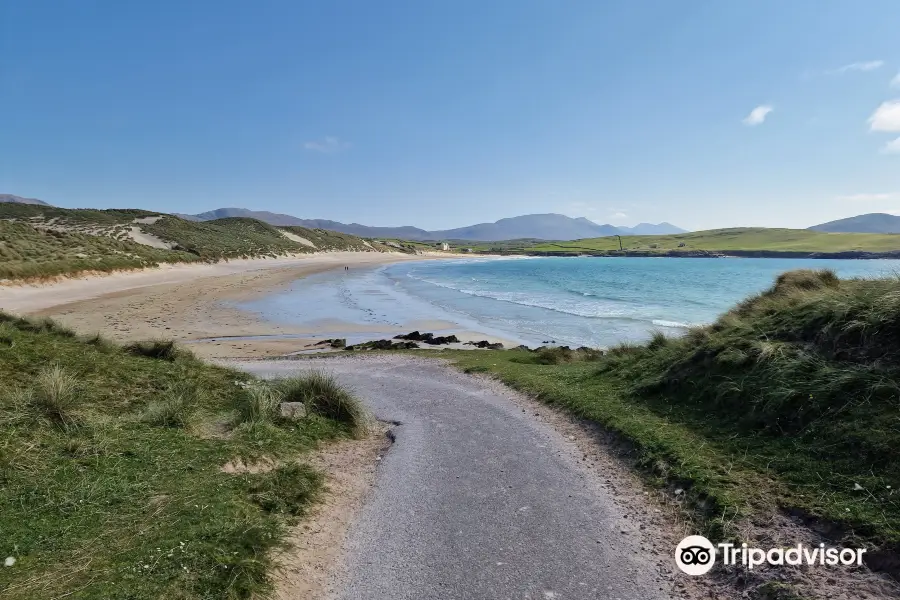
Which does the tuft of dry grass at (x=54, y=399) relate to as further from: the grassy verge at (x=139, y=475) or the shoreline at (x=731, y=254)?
the shoreline at (x=731, y=254)

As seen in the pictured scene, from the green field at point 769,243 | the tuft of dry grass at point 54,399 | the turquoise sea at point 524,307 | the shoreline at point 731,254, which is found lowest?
the turquoise sea at point 524,307

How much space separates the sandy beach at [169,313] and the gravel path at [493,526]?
1307 cm

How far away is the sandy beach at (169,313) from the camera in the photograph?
848 inches

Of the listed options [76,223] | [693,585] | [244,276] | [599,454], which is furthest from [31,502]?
[76,223]

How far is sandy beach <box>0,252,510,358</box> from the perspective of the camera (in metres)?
21.5

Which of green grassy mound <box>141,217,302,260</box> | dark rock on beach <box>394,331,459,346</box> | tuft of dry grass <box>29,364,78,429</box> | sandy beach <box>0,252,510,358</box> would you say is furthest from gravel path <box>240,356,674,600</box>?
green grassy mound <box>141,217,302,260</box>

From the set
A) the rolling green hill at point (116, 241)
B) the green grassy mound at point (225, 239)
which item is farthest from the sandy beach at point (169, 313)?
the green grassy mound at point (225, 239)

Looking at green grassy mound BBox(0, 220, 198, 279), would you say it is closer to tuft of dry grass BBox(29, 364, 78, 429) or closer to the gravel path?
tuft of dry grass BBox(29, 364, 78, 429)

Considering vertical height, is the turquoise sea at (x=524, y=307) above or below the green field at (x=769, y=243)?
below

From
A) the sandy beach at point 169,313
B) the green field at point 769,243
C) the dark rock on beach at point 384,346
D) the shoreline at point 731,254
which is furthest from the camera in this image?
the green field at point 769,243

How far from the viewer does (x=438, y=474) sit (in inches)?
281

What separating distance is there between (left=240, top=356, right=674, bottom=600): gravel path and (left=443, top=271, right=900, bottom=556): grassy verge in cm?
107

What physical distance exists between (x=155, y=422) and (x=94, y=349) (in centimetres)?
436

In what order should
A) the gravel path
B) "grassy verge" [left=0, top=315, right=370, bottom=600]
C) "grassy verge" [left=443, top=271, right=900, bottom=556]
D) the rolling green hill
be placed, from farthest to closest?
the rolling green hill, "grassy verge" [left=443, top=271, right=900, bottom=556], the gravel path, "grassy verge" [left=0, top=315, right=370, bottom=600]
